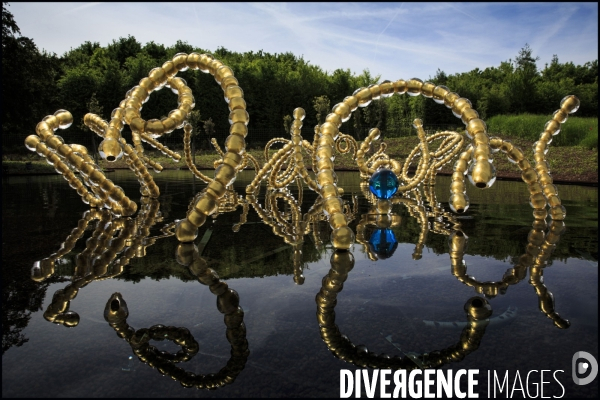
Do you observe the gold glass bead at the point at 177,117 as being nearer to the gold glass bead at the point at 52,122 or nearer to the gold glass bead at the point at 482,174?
the gold glass bead at the point at 482,174

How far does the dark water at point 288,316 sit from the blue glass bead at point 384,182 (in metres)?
1.58

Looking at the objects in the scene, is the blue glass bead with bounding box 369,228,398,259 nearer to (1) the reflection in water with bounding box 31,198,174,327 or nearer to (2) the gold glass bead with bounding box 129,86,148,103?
(1) the reflection in water with bounding box 31,198,174,327

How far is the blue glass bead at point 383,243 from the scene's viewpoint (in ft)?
14.0

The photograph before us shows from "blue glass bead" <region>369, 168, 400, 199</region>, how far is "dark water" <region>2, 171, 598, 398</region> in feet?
5.19

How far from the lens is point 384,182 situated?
20.9 ft

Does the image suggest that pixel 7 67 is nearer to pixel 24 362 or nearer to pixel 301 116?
pixel 301 116

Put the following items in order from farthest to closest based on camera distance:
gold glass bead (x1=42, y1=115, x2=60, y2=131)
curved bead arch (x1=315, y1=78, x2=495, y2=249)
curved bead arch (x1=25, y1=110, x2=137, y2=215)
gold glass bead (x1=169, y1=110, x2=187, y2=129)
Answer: gold glass bead (x1=42, y1=115, x2=60, y2=131) → curved bead arch (x1=25, y1=110, x2=137, y2=215) → gold glass bead (x1=169, y1=110, x2=187, y2=129) → curved bead arch (x1=315, y1=78, x2=495, y2=249)

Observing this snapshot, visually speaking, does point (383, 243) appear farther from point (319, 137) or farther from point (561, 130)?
point (561, 130)

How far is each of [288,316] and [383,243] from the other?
2.40 metres

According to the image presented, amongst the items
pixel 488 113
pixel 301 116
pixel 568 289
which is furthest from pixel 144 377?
pixel 488 113

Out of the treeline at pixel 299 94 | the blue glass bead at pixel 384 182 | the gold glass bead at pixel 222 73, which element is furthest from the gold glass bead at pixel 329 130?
the treeline at pixel 299 94

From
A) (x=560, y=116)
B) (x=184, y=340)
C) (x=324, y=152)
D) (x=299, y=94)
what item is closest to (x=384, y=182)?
(x=560, y=116)

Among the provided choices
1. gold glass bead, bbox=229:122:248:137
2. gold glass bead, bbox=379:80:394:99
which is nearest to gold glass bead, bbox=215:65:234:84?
gold glass bead, bbox=229:122:248:137

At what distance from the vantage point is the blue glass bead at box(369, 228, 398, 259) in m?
4.26
